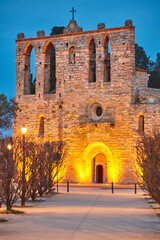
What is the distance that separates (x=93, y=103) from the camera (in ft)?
125

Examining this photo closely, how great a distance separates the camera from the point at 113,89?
37.2 meters

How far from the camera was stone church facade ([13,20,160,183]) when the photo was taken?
119ft

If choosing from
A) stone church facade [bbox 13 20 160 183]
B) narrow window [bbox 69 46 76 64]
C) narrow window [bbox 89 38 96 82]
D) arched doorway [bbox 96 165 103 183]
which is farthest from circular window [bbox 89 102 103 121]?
narrow window [bbox 69 46 76 64]

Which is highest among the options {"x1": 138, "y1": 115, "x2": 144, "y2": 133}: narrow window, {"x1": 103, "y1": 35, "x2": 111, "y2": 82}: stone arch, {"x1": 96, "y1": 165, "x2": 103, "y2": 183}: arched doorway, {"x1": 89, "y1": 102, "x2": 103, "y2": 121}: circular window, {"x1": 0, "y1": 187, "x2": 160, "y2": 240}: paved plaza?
{"x1": 103, "y1": 35, "x2": 111, "y2": 82}: stone arch

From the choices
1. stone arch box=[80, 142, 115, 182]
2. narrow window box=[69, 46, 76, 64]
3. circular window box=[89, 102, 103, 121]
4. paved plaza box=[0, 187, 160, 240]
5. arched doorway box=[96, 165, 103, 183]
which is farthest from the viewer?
narrow window box=[69, 46, 76, 64]

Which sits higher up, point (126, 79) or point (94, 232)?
point (126, 79)

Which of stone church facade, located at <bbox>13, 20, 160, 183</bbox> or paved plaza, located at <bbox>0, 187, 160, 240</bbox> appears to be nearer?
paved plaza, located at <bbox>0, 187, 160, 240</bbox>

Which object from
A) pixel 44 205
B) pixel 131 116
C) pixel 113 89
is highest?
pixel 113 89

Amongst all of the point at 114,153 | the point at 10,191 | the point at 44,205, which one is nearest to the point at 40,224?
the point at 10,191

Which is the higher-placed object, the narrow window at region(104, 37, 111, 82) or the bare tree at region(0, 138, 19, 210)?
the narrow window at region(104, 37, 111, 82)

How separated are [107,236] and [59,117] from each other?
28473 millimetres

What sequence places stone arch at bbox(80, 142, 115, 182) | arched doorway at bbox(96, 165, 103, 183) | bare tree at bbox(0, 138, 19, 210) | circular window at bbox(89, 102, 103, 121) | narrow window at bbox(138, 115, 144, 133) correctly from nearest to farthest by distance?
bare tree at bbox(0, 138, 19, 210), narrow window at bbox(138, 115, 144, 133), stone arch at bbox(80, 142, 115, 182), circular window at bbox(89, 102, 103, 121), arched doorway at bbox(96, 165, 103, 183)

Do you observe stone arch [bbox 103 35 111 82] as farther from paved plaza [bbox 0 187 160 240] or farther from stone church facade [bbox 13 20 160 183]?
paved plaza [bbox 0 187 160 240]

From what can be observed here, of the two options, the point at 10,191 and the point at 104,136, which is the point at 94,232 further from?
the point at 104,136
